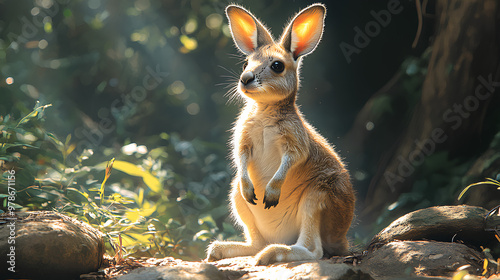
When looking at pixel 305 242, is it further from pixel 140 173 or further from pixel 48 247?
pixel 140 173

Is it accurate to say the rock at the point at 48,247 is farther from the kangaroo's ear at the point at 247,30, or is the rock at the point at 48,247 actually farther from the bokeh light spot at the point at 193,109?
the bokeh light spot at the point at 193,109

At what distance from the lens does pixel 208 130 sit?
806 centimetres

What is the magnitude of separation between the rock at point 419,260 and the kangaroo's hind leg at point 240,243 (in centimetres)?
112

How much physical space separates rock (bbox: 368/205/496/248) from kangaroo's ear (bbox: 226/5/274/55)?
2.36 meters

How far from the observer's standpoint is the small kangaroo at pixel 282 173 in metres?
4.12

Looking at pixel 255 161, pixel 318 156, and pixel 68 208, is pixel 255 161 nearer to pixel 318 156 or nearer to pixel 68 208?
pixel 318 156

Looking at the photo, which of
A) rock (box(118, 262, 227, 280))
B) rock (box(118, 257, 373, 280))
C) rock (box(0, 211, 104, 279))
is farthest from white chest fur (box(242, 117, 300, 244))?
rock (box(0, 211, 104, 279))

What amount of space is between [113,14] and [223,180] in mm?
3786

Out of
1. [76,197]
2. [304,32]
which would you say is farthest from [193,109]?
[304,32]

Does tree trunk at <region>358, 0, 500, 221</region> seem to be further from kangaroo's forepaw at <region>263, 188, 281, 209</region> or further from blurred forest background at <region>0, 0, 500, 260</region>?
kangaroo's forepaw at <region>263, 188, 281, 209</region>

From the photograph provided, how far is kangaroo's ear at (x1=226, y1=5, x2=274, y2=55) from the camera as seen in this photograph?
4.85 meters

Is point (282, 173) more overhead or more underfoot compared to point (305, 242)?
more overhead

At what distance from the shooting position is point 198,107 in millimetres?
8109

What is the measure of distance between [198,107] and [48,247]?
201 inches
